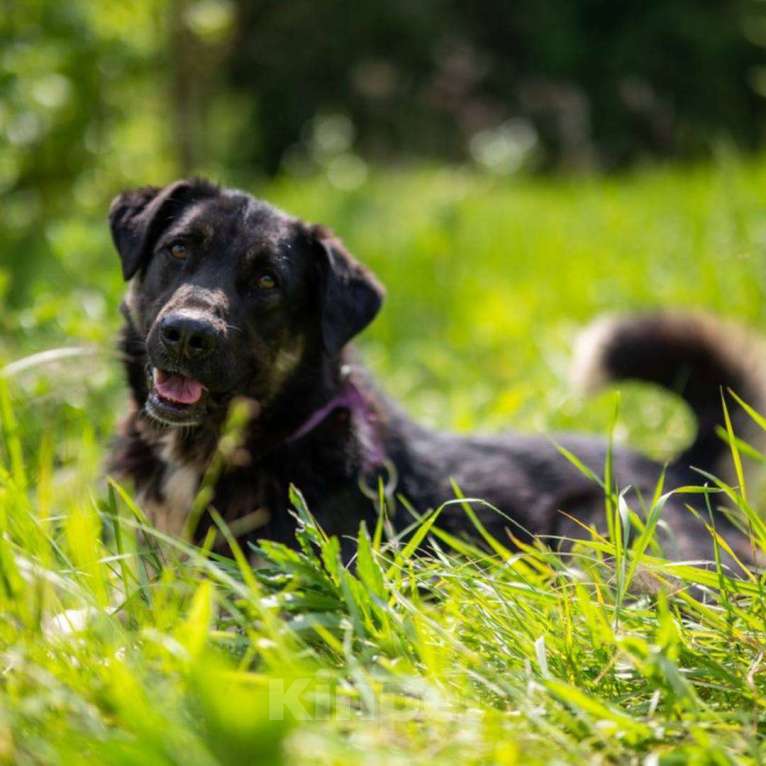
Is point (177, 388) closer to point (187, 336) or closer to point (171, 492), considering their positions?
point (187, 336)

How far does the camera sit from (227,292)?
321cm

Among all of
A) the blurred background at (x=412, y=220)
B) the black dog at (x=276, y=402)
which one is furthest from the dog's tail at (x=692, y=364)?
the blurred background at (x=412, y=220)

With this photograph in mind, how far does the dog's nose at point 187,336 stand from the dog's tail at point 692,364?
5.35 feet

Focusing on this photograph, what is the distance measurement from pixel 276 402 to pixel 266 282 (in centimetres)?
40

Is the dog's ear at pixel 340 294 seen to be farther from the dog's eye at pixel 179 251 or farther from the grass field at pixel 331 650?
the grass field at pixel 331 650

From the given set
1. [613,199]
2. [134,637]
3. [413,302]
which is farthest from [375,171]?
[134,637]

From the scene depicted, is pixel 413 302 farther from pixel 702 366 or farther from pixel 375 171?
pixel 375 171

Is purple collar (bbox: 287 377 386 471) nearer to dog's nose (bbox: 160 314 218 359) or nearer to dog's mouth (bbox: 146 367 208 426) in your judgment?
dog's mouth (bbox: 146 367 208 426)

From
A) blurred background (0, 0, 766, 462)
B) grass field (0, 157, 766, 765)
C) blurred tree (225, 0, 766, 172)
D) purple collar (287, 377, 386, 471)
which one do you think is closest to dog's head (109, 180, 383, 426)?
purple collar (287, 377, 386, 471)

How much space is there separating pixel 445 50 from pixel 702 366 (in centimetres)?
2009

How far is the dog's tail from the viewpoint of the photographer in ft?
12.5

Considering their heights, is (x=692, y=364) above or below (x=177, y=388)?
below

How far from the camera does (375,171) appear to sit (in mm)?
13594

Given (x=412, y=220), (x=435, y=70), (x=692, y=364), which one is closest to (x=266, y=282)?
(x=692, y=364)
